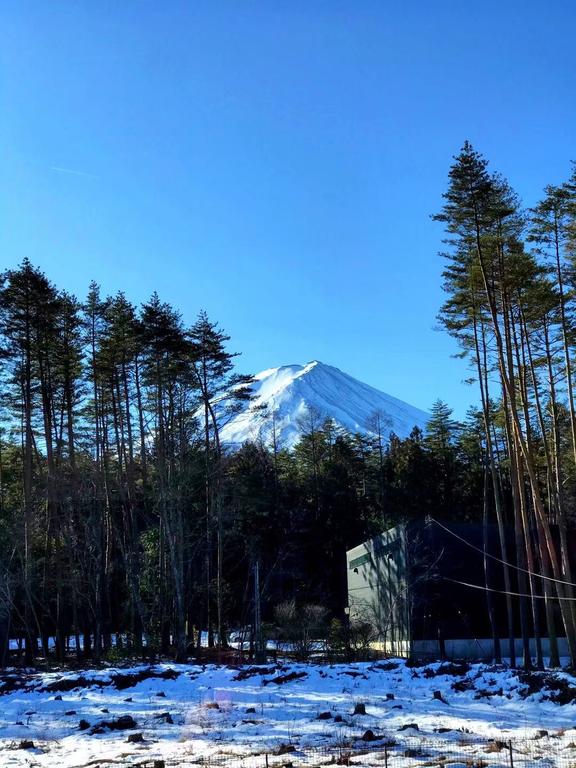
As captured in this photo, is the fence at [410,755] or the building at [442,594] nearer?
the fence at [410,755]

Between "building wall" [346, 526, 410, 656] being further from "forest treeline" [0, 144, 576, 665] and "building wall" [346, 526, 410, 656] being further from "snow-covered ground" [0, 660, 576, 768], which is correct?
"snow-covered ground" [0, 660, 576, 768]

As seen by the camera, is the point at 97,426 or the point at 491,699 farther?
the point at 97,426

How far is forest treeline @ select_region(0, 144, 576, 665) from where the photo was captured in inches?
835

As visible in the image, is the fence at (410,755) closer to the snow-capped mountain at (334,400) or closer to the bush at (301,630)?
the bush at (301,630)

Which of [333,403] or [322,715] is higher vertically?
[333,403]

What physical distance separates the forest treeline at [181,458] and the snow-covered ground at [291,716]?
5.38 m

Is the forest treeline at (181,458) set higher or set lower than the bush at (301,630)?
higher

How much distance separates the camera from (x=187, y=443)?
2597 cm

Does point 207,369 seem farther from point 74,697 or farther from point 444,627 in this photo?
point 74,697

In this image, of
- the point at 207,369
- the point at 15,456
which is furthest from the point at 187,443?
the point at 15,456

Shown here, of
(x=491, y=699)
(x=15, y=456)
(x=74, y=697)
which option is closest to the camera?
(x=491, y=699)

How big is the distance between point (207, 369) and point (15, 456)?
31.7 feet

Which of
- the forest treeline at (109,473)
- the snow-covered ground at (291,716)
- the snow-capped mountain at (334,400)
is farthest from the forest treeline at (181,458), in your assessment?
the snow-capped mountain at (334,400)

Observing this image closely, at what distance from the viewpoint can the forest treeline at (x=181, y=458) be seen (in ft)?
69.6
